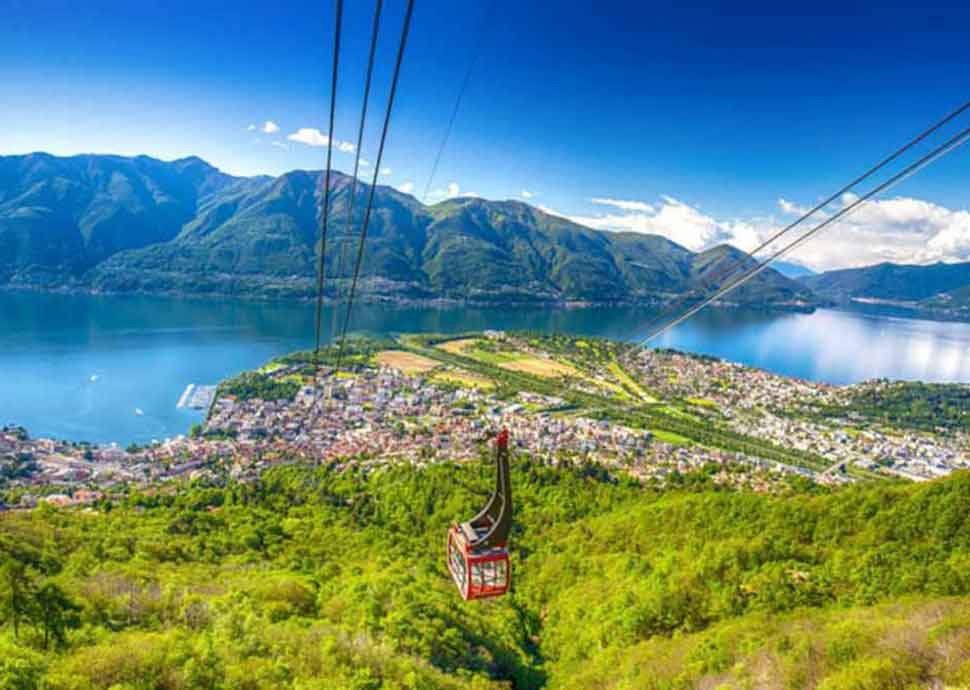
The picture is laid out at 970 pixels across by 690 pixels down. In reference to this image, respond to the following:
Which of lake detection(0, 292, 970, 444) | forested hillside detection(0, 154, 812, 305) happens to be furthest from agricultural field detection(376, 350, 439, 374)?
forested hillside detection(0, 154, 812, 305)

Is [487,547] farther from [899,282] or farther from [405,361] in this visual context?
[899,282]

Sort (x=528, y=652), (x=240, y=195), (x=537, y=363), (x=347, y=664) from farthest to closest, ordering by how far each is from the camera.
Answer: (x=240, y=195)
(x=537, y=363)
(x=528, y=652)
(x=347, y=664)

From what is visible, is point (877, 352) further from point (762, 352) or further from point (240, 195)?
point (240, 195)

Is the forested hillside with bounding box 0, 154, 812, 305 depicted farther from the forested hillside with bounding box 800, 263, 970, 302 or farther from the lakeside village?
the lakeside village

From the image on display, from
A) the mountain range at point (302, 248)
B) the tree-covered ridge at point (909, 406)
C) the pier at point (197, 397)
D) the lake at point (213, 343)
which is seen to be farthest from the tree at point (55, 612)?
the mountain range at point (302, 248)

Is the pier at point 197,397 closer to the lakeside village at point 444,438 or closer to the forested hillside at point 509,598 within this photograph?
the lakeside village at point 444,438

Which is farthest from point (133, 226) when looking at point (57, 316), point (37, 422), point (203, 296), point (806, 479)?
point (806, 479)

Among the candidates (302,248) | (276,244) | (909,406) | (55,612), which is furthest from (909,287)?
(55,612)
